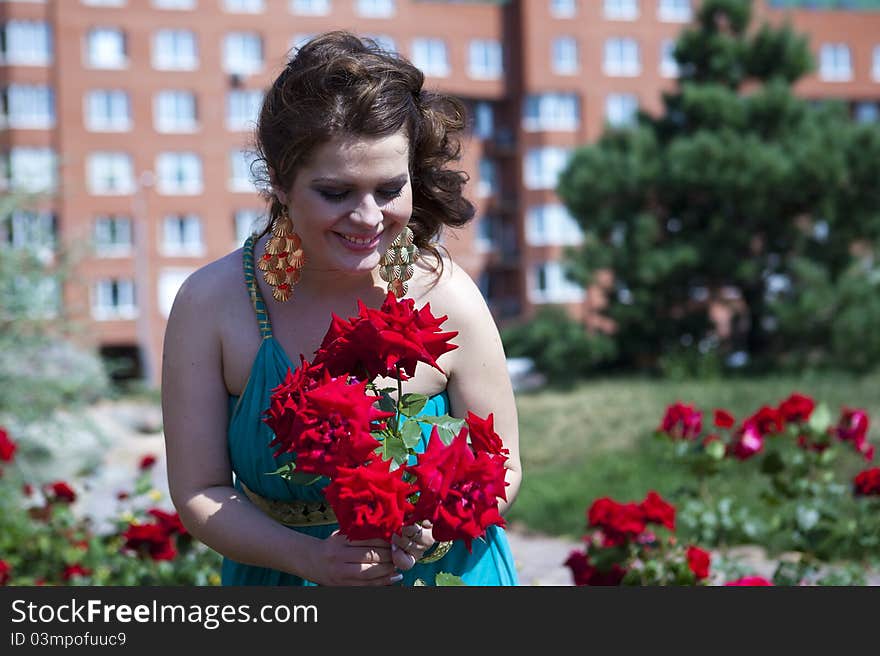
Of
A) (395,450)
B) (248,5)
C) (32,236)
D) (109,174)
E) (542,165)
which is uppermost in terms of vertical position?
(248,5)

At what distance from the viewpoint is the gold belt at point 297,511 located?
2385mm

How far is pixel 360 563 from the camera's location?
6.29 feet

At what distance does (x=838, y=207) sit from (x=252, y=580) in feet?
63.4

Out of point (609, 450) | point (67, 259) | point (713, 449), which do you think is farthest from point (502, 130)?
point (713, 449)

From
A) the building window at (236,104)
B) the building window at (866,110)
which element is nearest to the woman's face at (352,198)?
the building window at (236,104)

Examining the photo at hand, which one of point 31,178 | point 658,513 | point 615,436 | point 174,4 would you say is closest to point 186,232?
point 174,4

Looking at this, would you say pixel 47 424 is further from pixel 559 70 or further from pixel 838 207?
pixel 559 70

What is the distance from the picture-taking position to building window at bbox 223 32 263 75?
39000 mm

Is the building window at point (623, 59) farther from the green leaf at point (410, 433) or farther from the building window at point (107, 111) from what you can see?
the green leaf at point (410, 433)

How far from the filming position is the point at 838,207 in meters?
20.2

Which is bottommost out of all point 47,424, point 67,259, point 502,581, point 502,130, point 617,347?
point 617,347

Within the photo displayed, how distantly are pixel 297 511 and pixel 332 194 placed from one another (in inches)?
26.6

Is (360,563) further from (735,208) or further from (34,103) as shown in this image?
(34,103)

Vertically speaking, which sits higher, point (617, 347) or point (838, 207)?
point (838, 207)
